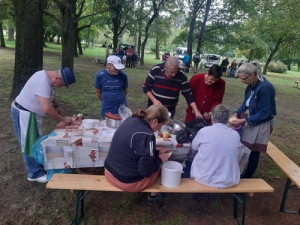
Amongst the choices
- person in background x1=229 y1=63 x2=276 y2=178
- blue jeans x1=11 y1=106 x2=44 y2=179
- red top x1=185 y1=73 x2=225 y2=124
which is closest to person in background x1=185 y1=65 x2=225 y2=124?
red top x1=185 y1=73 x2=225 y2=124

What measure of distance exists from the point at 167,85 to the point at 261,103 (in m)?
1.31

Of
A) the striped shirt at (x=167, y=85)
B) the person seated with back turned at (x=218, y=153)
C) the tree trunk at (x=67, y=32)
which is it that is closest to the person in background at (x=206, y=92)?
the striped shirt at (x=167, y=85)

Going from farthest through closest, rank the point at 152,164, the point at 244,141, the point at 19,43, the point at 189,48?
1. the point at 189,48
2. the point at 19,43
3. the point at 244,141
4. the point at 152,164

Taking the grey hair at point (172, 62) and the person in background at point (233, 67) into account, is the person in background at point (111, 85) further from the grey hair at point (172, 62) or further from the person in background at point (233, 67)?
the person in background at point (233, 67)

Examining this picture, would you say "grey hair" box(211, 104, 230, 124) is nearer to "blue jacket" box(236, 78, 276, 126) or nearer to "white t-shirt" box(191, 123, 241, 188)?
"white t-shirt" box(191, 123, 241, 188)

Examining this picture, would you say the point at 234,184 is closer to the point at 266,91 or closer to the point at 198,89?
the point at 266,91

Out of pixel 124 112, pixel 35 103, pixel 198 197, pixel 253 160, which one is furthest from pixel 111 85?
pixel 253 160

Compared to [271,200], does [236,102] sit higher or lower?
higher

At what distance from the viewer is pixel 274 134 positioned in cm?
597

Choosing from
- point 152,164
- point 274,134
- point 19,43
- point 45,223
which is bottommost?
point 45,223

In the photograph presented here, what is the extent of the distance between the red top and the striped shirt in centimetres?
10

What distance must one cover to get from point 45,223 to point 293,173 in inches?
122

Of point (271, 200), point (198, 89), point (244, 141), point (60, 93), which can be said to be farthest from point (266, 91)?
point (60, 93)

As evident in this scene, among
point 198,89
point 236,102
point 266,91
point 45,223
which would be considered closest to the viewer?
point 45,223
